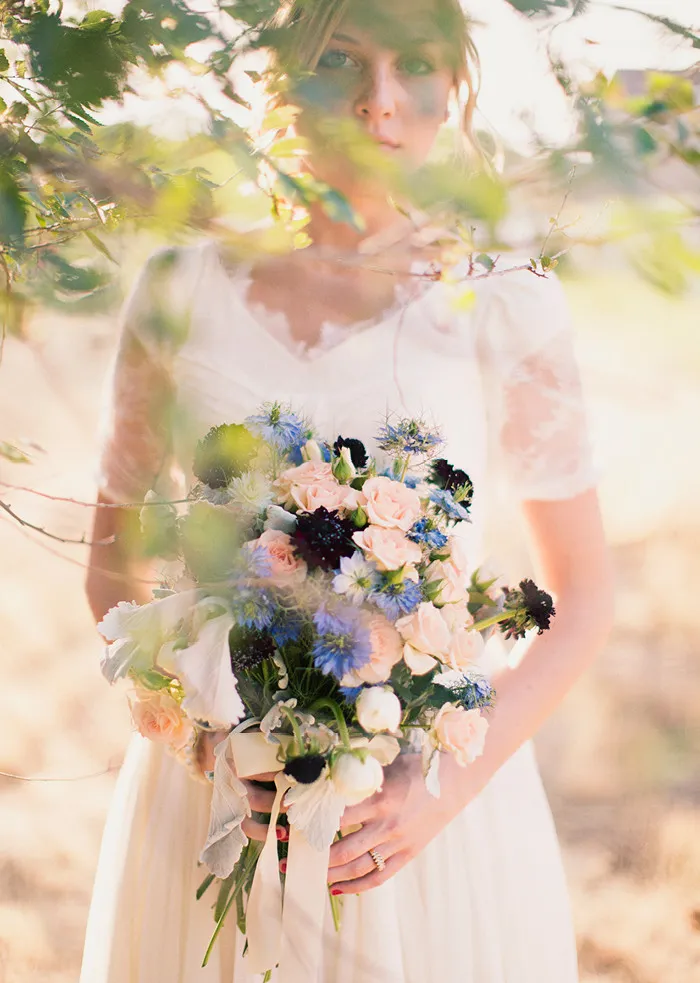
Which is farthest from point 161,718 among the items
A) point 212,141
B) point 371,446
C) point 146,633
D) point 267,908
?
point 212,141

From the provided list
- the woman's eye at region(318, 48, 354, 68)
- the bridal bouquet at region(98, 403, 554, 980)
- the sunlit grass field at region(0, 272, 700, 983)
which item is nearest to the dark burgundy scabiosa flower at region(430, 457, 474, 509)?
the bridal bouquet at region(98, 403, 554, 980)

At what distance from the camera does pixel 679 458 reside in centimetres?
337

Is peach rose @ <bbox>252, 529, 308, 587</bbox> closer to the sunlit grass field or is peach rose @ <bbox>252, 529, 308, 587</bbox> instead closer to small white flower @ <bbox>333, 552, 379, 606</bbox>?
small white flower @ <bbox>333, 552, 379, 606</bbox>

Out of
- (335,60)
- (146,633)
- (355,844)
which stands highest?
(335,60)

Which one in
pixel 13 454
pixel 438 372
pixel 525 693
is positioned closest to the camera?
pixel 13 454

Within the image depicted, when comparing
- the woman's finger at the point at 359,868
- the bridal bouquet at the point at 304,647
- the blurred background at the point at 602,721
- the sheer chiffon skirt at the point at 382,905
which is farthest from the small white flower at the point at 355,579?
the blurred background at the point at 602,721

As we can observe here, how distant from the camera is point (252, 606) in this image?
2.76 ft

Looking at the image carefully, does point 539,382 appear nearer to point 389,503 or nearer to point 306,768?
point 389,503

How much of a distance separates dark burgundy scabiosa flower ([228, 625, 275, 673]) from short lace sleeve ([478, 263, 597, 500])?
566 mm

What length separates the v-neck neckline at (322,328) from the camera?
4.34 feet

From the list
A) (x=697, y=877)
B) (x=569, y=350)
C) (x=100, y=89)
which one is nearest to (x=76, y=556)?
(x=569, y=350)

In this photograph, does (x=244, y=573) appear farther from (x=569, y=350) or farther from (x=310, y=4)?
(x=569, y=350)

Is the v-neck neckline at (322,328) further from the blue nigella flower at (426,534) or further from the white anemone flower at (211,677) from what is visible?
the white anemone flower at (211,677)

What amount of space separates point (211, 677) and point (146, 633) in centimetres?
8
